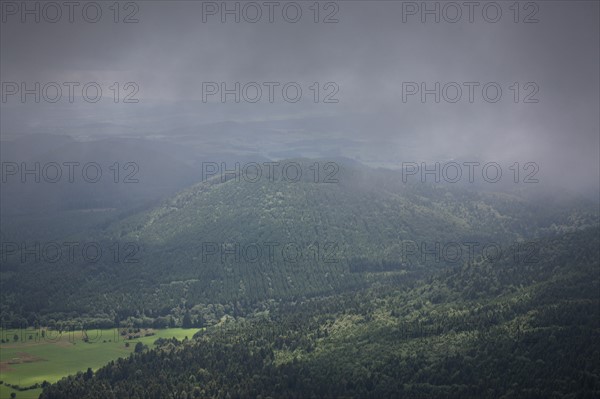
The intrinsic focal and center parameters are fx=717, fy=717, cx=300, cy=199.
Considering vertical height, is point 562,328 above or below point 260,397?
above

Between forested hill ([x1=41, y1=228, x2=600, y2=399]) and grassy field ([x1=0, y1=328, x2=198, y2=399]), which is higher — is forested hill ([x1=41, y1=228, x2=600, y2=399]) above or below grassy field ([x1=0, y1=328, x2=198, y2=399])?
above

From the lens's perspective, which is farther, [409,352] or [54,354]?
[54,354]

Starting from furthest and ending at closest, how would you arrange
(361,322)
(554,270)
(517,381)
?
(554,270) < (361,322) < (517,381)

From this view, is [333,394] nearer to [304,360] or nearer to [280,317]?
[304,360]

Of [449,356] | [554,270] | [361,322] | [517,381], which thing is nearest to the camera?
[517,381]

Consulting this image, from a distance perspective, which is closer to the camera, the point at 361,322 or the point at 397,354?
the point at 397,354

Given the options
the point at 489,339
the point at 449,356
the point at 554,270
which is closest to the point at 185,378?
the point at 449,356

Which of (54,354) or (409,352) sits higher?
(409,352)

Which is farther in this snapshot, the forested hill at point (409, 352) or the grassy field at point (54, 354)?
the grassy field at point (54, 354)
